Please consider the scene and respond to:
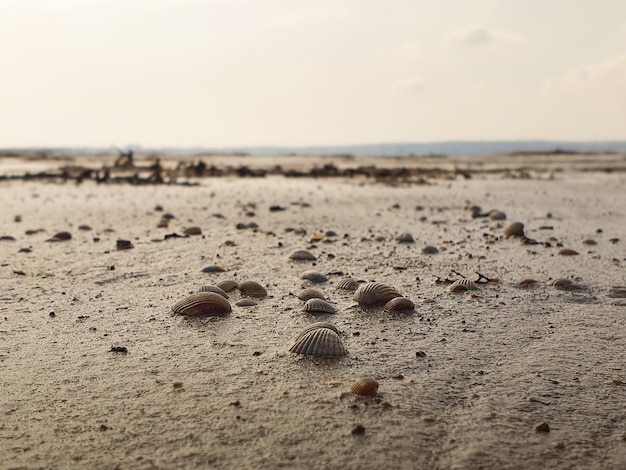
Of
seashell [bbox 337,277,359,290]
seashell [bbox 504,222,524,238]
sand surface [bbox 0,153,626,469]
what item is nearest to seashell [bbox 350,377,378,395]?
sand surface [bbox 0,153,626,469]

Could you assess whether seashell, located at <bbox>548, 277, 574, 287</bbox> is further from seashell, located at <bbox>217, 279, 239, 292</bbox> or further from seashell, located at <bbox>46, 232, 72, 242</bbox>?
seashell, located at <bbox>46, 232, 72, 242</bbox>

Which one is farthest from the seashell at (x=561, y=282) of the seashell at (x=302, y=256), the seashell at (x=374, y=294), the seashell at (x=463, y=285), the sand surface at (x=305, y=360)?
the seashell at (x=302, y=256)

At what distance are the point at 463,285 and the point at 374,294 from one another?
2.52 ft

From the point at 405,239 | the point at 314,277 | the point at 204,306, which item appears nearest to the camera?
the point at 204,306

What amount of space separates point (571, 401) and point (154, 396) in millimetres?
1675

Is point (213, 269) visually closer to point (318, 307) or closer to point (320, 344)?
point (318, 307)

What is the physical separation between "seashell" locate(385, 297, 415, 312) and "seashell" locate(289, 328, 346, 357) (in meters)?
0.84

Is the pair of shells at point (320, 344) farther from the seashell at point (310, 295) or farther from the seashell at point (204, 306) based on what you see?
the seashell at point (310, 295)

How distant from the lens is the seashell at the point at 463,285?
14.2ft

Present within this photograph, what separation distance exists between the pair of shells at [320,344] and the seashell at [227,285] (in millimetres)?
1356

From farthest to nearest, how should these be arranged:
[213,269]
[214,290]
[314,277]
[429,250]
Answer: [429,250] < [213,269] < [314,277] < [214,290]

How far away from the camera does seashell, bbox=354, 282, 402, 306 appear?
396 cm

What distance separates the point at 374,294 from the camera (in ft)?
13.0

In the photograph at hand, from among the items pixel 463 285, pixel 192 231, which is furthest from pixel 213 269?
pixel 192 231
